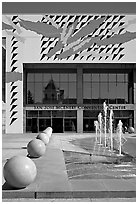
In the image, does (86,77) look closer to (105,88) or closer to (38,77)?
(105,88)

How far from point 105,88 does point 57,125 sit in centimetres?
817

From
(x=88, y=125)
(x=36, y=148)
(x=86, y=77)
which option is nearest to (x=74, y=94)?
(x=86, y=77)

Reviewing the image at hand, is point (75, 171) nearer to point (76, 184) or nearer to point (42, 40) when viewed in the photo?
point (76, 184)

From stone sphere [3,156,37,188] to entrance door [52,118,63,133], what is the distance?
3480 cm

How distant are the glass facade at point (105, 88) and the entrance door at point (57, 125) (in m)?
4.18

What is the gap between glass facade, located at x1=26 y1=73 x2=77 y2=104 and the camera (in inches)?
1642

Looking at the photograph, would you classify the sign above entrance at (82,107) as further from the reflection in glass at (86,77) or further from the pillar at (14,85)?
the reflection in glass at (86,77)

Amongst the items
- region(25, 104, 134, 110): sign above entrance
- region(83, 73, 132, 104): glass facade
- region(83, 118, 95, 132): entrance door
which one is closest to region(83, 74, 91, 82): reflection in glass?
region(83, 73, 132, 104): glass facade

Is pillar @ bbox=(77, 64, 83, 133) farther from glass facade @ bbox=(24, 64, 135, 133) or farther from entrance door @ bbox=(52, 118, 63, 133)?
entrance door @ bbox=(52, 118, 63, 133)

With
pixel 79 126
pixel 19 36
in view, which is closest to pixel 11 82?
pixel 19 36

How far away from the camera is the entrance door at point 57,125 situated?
4188 centimetres

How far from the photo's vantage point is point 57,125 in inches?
1660

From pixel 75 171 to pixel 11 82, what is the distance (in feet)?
96.9

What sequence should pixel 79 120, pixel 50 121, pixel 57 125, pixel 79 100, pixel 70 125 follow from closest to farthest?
pixel 79 120 < pixel 79 100 < pixel 70 125 < pixel 50 121 < pixel 57 125
